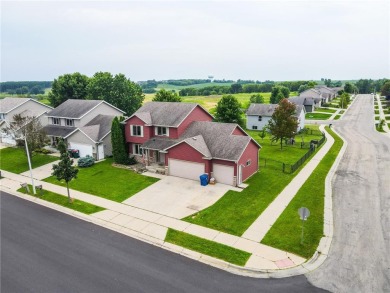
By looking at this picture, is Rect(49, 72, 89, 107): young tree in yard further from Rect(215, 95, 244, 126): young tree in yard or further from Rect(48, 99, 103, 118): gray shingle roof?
Rect(215, 95, 244, 126): young tree in yard

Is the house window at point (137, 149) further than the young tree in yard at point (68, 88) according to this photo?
No

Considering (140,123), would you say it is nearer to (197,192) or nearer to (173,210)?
(197,192)

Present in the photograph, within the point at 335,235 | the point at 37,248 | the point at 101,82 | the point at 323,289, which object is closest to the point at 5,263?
the point at 37,248

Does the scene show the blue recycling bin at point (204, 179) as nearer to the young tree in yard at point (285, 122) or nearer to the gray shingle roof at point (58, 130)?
the young tree in yard at point (285, 122)

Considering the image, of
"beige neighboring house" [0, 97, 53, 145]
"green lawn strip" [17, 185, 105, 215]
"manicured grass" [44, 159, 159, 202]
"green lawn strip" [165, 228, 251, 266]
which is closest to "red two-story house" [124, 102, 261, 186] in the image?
"manicured grass" [44, 159, 159, 202]

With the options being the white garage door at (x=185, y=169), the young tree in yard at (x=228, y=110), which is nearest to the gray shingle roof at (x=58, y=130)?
the white garage door at (x=185, y=169)

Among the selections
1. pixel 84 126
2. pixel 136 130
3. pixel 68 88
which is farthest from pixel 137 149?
pixel 68 88
